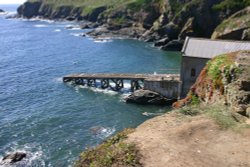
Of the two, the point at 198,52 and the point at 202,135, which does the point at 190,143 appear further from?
the point at 198,52

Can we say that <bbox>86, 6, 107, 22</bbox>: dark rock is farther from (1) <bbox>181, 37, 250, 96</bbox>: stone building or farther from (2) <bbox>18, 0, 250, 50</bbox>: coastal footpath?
(1) <bbox>181, 37, 250, 96</bbox>: stone building

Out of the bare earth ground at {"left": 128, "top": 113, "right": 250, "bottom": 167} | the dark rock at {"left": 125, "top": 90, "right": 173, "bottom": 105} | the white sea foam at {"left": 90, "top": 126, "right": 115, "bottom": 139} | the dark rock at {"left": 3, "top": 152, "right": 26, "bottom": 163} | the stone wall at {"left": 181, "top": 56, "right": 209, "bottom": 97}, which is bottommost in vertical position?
the white sea foam at {"left": 90, "top": 126, "right": 115, "bottom": 139}

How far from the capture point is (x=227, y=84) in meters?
29.6

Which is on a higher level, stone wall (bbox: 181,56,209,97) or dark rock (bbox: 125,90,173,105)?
stone wall (bbox: 181,56,209,97)

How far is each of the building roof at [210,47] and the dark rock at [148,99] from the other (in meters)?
8.49

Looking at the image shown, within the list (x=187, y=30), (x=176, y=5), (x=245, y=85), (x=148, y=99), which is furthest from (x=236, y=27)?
(x=245, y=85)

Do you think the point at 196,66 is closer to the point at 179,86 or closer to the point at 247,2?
the point at 179,86

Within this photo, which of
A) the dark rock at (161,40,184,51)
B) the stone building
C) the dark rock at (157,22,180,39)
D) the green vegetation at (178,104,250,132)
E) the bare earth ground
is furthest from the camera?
the dark rock at (157,22,180,39)

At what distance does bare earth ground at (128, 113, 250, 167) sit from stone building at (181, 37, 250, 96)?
32.2m

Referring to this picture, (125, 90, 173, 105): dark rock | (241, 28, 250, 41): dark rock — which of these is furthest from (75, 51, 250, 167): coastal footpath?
(241, 28, 250, 41): dark rock

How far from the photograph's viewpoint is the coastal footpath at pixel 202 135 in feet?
72.7

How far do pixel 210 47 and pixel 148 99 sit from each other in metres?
13.0

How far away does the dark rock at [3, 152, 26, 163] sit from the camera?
43125mm

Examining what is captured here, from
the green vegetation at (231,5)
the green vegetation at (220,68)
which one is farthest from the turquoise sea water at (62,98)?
the green vegetation at (231,5)
